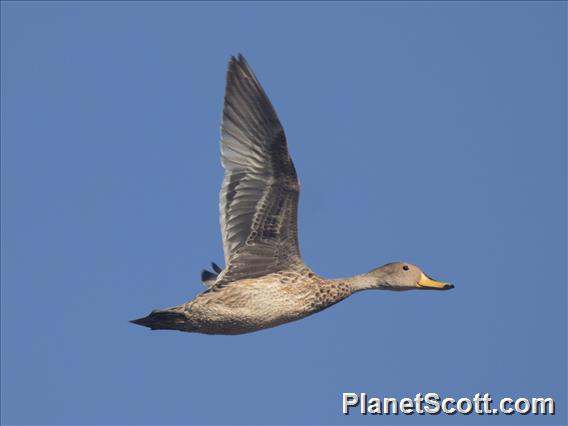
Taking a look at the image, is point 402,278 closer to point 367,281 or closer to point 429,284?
point 429,284

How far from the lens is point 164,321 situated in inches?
447

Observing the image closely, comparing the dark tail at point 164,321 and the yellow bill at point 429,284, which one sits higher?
the yellow bill at point 429,284

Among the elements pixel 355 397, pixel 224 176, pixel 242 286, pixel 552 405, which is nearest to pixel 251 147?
pixel 224 176

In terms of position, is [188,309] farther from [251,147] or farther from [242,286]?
[251,147]

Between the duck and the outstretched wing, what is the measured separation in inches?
0.4

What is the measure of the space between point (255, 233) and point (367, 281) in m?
1.40

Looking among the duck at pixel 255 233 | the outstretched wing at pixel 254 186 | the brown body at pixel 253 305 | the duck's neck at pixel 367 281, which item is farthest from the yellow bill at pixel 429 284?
the outstretched wing at pixel 254 186

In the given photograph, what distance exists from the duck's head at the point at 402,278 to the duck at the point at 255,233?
0.59 metres

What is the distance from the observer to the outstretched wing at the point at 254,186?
11.7 metres

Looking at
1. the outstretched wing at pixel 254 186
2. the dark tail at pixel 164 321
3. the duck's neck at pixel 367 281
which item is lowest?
→ the dark tail at pixel 164 321

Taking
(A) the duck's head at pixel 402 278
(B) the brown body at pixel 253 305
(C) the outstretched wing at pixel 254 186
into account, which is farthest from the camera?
(A) the duck's head at pixel 402 278

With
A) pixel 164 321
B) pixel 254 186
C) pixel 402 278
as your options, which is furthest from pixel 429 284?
pixel 164 321

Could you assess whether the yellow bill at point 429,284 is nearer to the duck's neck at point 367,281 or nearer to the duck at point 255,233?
the duck's neck at point 367,281

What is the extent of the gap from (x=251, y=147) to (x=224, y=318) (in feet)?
5.97
